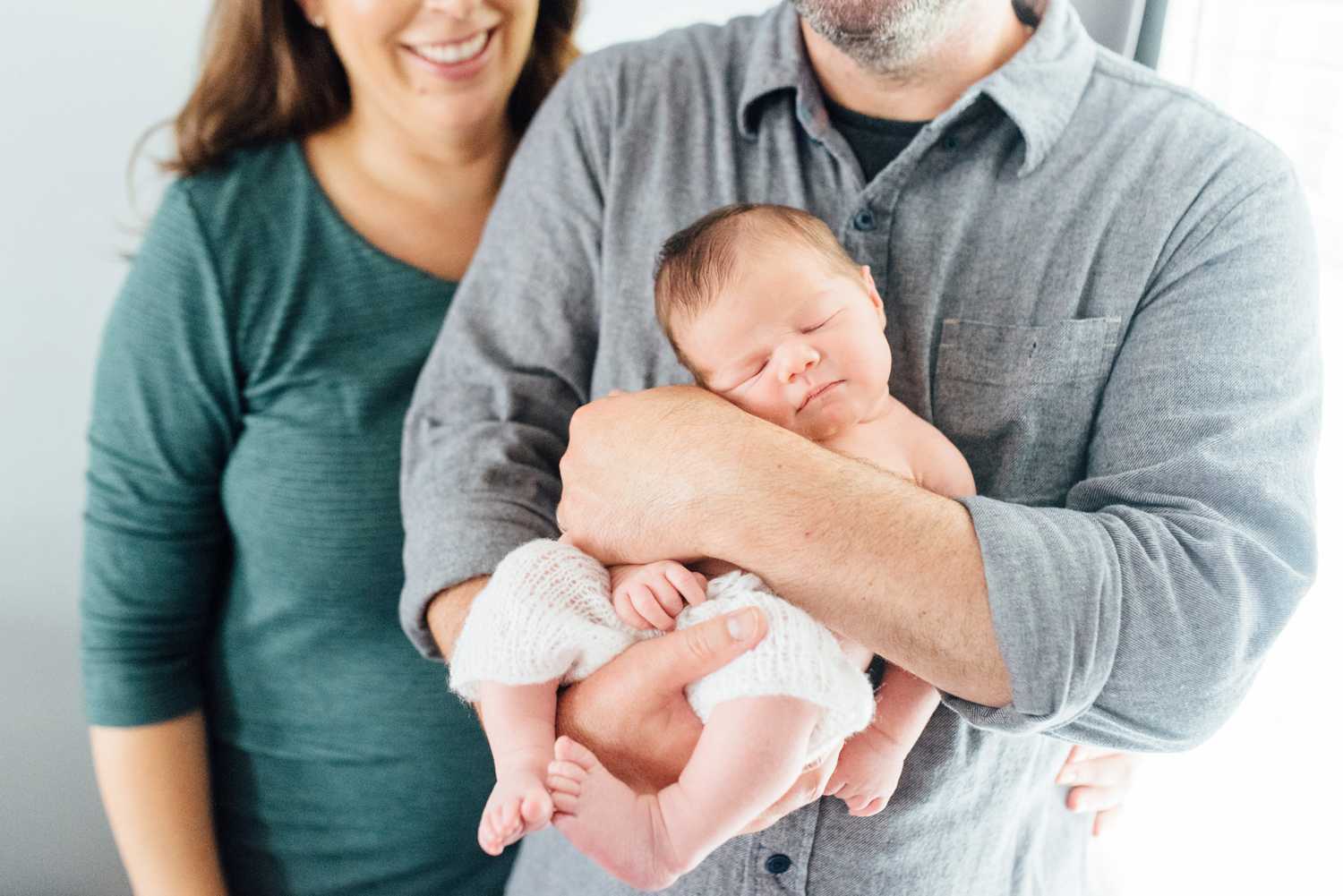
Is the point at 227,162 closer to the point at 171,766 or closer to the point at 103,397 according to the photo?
the point at 103,397

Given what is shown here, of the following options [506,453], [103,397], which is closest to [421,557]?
[506,453]

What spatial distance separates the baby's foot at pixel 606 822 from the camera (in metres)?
0.94

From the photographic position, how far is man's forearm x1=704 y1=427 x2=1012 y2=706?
3.23 ft

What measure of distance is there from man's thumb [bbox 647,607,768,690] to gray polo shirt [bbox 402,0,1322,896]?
0.23 m

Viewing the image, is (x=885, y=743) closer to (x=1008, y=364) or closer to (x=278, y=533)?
(x=1008, y=364)

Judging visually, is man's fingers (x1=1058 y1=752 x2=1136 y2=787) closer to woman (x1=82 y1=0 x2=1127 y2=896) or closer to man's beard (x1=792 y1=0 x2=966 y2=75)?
woman (x1=82 y1=0 x2=1127 y2=896)

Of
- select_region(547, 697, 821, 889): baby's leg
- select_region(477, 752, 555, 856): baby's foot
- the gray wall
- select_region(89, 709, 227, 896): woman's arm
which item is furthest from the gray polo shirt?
the gray wall

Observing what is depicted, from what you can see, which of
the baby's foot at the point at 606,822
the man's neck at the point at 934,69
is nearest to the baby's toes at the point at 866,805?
the baby's foot at the point at 606,822

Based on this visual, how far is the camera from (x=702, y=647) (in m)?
0.97

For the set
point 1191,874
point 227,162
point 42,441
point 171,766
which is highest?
point 227,162

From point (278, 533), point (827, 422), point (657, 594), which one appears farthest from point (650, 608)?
point (278, 533)

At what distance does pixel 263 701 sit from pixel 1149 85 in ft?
5.36

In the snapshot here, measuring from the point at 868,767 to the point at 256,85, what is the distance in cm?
→ 135

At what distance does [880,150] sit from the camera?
4.43 feet
